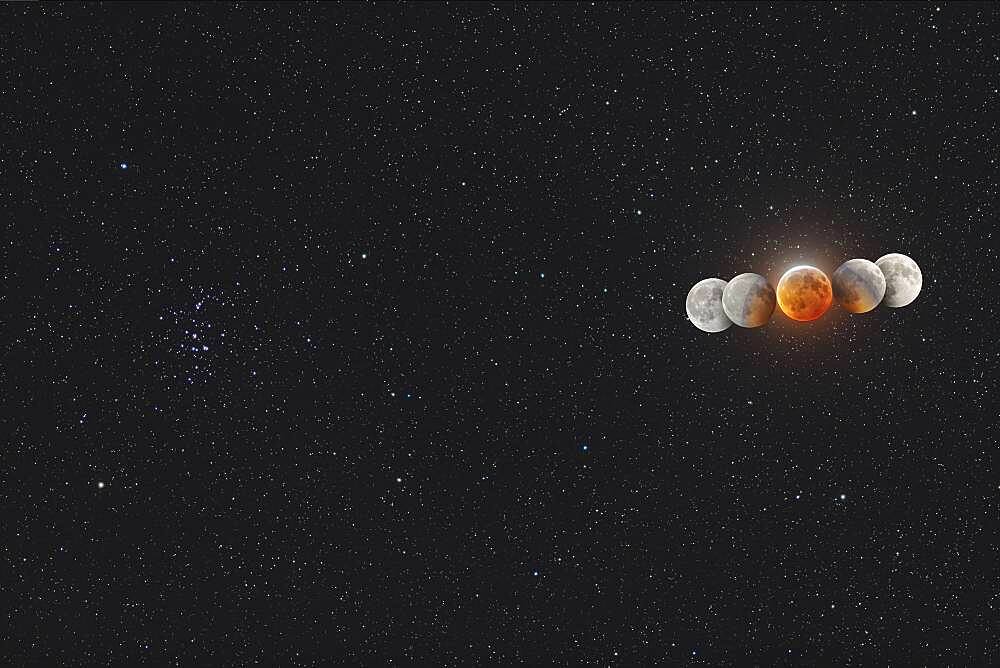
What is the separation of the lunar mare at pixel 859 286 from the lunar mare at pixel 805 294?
0.06 meters

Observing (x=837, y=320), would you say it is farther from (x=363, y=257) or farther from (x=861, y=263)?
(x=363, y=257)

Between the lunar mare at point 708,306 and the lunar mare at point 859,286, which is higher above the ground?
the lunar mare at point 708,306

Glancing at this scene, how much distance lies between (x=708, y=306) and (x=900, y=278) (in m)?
0.31

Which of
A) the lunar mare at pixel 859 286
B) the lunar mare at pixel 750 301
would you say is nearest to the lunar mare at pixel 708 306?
the lunar mare at pixel 750 301

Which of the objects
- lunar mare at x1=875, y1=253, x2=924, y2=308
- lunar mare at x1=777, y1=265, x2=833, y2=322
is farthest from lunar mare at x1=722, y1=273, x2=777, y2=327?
lunar mare at x1=875, y1=253, x2=924, y2=308

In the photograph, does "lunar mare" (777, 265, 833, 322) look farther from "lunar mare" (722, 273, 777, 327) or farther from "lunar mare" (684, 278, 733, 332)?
"lunar mare" (684, 278, 733, 332)

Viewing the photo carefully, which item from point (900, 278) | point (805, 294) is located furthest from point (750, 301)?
point (900, 278)

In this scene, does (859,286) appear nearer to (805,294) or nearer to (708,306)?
(805,294)

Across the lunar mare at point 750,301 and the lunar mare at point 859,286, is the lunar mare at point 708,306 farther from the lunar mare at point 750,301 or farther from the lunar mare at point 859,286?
the lunar mare at point 859,286

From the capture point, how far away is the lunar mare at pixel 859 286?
1.36 metres

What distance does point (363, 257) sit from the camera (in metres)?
1.56

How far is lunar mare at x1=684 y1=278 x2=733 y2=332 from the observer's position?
4.74 ft

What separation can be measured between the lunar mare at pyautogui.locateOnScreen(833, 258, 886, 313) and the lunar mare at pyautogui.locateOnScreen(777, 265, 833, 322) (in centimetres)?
6

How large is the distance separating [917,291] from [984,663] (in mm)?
763
